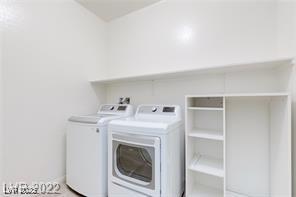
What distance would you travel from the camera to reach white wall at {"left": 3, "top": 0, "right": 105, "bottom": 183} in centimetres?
155

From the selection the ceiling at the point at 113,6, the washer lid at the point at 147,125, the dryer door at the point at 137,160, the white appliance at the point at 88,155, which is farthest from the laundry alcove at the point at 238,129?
the ceiling at the point at 113,6

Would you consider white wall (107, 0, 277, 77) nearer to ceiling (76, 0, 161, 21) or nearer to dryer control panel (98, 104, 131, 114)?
ceiling (76, 0, 161, 21)

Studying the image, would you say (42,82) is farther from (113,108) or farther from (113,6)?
(113,6)

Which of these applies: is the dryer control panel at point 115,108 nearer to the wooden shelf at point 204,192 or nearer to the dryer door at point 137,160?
the dryer door at point 137,160

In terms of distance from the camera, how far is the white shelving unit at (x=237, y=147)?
143 cm

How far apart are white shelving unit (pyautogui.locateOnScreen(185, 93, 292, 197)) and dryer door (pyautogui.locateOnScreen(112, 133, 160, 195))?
0.41 m

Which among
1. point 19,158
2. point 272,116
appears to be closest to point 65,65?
point 19,158

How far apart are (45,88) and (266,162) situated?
2.56 metres

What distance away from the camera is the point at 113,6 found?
Result: 2354mm

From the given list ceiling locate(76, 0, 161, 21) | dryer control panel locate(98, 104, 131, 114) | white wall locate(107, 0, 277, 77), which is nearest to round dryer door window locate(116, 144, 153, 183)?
dryer control panel locate(98, 104, 131, 114)

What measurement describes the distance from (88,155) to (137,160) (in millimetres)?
576

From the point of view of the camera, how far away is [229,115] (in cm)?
173

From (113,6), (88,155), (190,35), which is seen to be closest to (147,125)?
(88,155)

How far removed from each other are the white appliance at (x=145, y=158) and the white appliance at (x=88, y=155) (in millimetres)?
90
